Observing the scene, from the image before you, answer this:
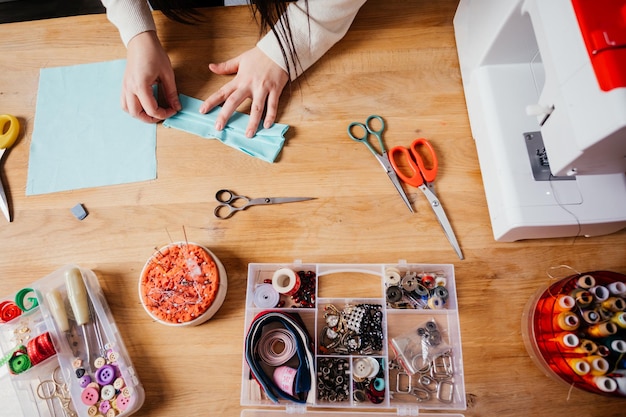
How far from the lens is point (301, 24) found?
82 cm

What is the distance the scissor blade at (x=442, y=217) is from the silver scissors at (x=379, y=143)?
37 millimetres

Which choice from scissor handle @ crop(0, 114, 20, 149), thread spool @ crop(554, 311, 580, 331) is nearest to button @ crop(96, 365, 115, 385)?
scissor handle @ crop(0, 114, 20, 149)

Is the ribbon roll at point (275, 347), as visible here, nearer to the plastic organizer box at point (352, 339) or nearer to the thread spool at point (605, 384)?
the plastic organizer box at point (352, 339)

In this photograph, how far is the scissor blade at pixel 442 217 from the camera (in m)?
0.74

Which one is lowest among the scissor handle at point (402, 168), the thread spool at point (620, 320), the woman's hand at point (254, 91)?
the thread spool at point (620, 320)

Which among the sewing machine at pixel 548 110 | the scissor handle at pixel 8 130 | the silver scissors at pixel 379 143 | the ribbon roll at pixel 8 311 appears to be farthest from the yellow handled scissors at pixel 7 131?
the sewing machine at pixel 548 110

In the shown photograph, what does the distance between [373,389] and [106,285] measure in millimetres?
515

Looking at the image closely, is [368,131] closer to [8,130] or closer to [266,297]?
[266,297]

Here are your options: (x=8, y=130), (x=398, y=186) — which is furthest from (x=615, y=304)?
(x=8, y=130)

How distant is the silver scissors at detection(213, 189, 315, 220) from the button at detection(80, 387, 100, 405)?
35 centimetres

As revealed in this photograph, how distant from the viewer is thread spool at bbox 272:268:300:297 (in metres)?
0.71

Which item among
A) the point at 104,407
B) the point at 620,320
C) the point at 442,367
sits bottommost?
the point at 104,407

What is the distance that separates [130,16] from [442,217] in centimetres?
74

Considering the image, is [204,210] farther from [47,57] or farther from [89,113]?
[47,57]
